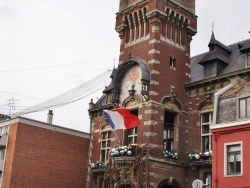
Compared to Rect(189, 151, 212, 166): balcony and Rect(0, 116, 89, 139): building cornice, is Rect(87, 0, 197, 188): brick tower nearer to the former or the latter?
Rect(189, 151, 212, 166): balcony

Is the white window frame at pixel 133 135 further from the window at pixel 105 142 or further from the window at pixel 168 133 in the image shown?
the window at pixel 105 142

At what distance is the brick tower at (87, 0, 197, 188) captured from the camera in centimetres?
3162

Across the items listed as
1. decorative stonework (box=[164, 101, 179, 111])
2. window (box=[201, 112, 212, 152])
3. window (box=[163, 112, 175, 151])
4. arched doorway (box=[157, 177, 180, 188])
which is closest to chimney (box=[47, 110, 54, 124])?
window (box=[163, 112, 175, 151])

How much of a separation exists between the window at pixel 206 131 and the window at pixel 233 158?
5928 millimetres

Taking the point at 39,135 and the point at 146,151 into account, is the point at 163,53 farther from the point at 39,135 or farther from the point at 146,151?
the point at 39,135

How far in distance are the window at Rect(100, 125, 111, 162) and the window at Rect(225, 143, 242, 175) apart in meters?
15.2

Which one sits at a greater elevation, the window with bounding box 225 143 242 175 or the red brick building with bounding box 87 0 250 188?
the red brick building with bounding box 87 0 250 188

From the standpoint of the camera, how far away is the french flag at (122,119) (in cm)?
3155

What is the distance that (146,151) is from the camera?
3102 cm

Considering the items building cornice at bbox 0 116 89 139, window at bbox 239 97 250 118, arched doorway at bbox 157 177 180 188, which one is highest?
building cornice at bbox 0 116 89 139

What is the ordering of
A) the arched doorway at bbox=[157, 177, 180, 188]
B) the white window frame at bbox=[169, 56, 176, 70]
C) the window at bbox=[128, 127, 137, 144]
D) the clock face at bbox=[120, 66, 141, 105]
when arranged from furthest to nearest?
the white window frame at bbox=[169, 56, 176, 70]
the clock face at bbox=[120, 66, 141, 105]
the window at bbox=[128, 127, 137, 144]
the arched doorway at bbox=[157, 177, 180, 188]

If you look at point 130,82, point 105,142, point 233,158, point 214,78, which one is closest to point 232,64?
point 214,78

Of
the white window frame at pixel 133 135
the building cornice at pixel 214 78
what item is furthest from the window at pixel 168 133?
the building cornice at pixel 214 78

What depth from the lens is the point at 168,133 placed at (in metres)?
35.1
